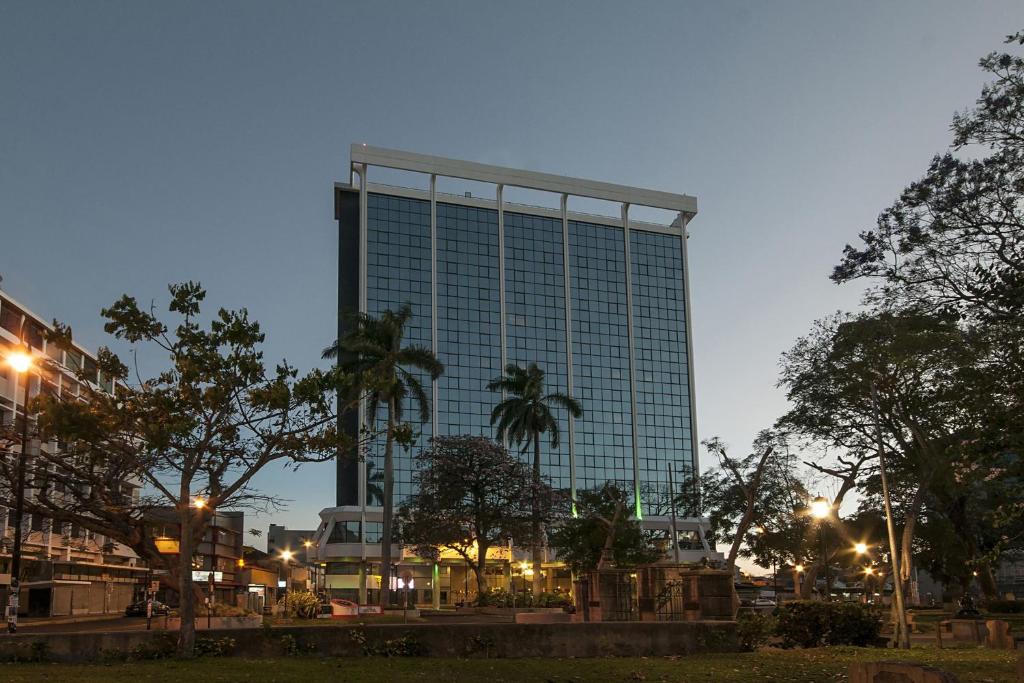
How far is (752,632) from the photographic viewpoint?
23.3 meters

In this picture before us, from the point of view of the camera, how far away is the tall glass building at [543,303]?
119438mm

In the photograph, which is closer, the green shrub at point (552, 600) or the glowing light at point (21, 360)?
the glowing light at point (21, 360)

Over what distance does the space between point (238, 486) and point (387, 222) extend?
10093 centimetres

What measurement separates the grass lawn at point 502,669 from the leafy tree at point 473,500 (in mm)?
42968

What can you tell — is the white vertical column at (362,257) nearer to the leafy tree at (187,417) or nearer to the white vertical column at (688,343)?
the white vertical column at (688,343)

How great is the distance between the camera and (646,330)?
434ft

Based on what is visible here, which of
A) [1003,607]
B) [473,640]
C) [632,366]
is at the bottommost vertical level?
[1003,607]

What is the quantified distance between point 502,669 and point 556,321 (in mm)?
109772

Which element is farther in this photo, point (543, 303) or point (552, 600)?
point (543, 303)

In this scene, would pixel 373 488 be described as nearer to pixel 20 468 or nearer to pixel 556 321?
pixel 556 321

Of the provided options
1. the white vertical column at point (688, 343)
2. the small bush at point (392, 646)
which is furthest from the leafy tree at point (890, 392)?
the white vertical column at point (688, 343)

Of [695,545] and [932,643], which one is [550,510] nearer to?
[932,643]

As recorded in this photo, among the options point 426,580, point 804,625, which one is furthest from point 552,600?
point 426,580

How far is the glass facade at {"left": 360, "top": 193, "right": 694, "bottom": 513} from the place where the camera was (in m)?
120
